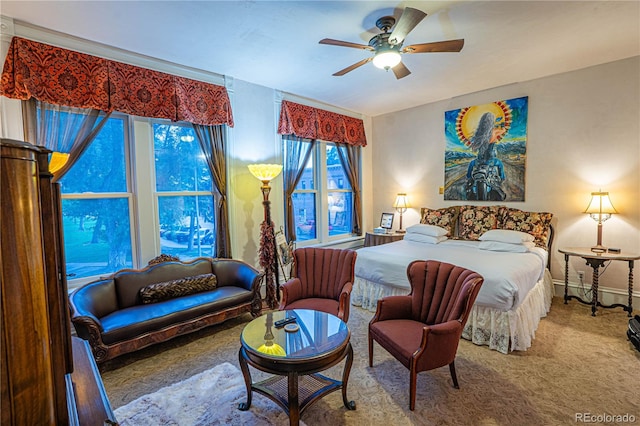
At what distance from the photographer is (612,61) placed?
3.67 m

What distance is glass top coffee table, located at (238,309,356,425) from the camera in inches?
71.0

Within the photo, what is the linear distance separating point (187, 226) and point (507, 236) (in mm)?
4097

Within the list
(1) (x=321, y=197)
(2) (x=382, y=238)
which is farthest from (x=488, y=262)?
(1) (x=321, y=197)

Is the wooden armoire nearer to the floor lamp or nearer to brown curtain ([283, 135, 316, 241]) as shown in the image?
the floor lamp

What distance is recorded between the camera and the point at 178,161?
3.73m

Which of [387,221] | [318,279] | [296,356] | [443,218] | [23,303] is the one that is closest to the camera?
[23,303]

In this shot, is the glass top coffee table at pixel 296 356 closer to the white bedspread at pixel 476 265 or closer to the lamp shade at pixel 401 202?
the white bedspread at pixel 476 265

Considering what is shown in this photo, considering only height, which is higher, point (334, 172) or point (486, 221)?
point (334, 172)

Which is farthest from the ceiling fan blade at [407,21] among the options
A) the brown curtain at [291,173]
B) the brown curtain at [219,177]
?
the brown curtain at [291,173]

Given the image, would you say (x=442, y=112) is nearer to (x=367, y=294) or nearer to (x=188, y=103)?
(x=367, y=294)

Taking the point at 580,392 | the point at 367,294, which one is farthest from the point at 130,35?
the point at 580,392

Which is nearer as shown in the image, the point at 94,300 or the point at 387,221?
the point at 94,300

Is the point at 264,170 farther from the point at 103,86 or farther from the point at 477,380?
the point at 477,380

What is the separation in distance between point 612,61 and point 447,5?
2770 millimetres
